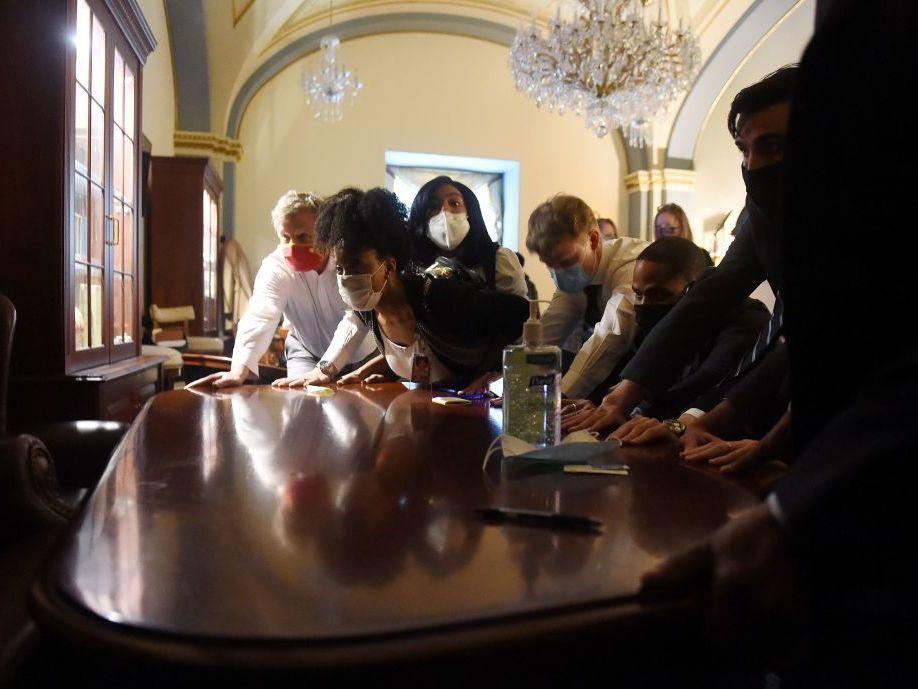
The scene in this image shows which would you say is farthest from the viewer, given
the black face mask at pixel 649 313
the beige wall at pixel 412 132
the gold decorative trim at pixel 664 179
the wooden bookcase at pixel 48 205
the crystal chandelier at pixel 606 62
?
the gold decorative trim at pixel 664 179

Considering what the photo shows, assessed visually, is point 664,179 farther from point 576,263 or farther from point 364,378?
point 364,378

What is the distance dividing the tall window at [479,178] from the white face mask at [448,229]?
5334 millimetres

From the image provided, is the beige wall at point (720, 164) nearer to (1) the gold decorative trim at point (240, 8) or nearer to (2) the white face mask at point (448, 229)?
(1) the gold decorative trim at point (240, 8)

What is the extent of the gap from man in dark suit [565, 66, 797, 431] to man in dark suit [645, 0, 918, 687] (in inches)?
19.8

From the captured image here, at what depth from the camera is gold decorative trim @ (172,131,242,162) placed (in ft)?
22.6

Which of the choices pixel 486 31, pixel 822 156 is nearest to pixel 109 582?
pixel 822 156

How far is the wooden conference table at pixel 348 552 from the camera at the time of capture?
436 millimetres

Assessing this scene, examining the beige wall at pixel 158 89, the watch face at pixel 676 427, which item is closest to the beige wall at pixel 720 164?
the beige wall at pixel 158 89

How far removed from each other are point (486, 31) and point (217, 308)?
445 centimetres

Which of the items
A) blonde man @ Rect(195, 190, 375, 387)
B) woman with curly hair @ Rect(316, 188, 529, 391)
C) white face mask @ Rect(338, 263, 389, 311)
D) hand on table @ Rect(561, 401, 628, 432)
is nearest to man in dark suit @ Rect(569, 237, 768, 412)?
hand on table @ Rect(561, 401, 628, 432)

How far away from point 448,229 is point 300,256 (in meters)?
0.59

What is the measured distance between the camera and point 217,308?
6141 mm

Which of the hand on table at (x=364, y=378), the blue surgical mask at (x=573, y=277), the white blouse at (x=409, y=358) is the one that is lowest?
the hand on table at (x=364, y=378)

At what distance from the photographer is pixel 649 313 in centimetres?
183
